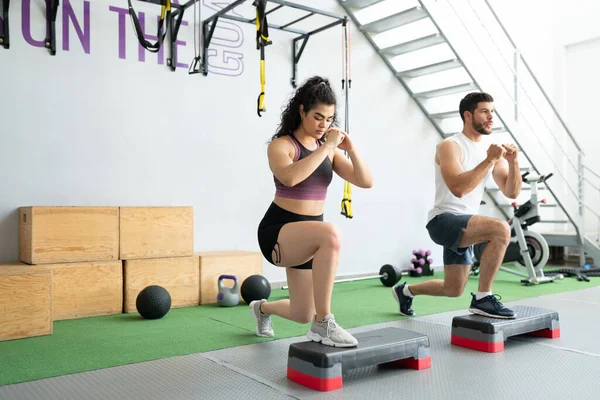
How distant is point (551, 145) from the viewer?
749 cm

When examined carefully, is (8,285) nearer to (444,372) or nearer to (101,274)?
(101,274)

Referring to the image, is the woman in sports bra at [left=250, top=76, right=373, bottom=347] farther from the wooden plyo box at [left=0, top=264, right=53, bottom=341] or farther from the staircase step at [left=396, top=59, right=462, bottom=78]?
the staircase step at [left=396, top=59, right=462, bottom=78]

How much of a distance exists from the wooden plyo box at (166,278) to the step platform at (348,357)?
187 cm

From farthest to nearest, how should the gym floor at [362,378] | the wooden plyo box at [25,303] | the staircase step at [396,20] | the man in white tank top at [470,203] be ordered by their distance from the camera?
the staircase step at [396,20]
the wooden plyo box at [25,303]
the man in white tank top at [470,203]
the gym floor at [362,378]

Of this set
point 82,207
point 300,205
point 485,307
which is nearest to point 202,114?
point 82,207

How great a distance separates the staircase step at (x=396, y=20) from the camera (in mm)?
5215

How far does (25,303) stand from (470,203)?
8.30 feet

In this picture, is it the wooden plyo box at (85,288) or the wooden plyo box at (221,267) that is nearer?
the wooden plyo box at (85,288)

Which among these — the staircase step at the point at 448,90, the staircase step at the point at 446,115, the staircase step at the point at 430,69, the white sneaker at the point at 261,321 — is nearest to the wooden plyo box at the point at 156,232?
the white sneaker at the point at 261,321

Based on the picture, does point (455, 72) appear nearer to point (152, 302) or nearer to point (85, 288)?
point (152, 302)

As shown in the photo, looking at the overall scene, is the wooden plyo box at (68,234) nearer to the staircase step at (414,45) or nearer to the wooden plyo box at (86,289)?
the wooden plyo box at (86,289)

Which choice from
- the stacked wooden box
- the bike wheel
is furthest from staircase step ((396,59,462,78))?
the stacked wooden box

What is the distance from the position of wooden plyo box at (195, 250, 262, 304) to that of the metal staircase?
266cm

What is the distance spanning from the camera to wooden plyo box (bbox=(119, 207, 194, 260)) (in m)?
3.90
